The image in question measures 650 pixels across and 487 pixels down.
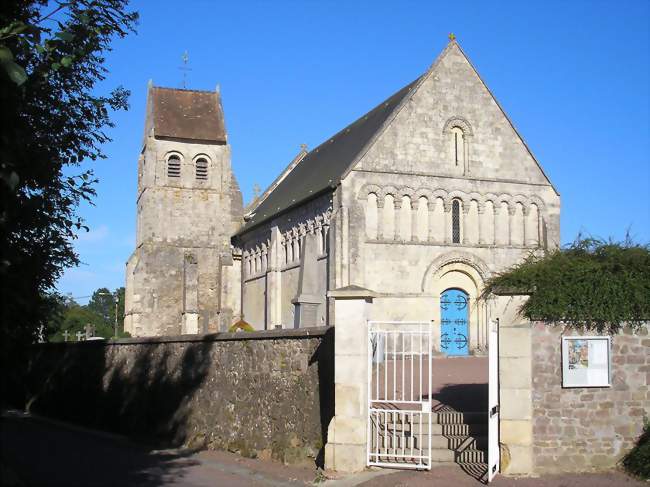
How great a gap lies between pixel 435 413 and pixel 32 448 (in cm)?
762

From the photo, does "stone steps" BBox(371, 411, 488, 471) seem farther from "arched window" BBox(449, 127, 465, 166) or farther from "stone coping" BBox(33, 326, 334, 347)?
"arched window" BBox(449, 127, 465, 166)

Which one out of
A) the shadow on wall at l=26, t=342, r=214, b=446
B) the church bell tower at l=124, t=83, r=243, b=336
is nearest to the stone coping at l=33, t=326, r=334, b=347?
the shadow on wall at l=26, t=342, r=214, b=446

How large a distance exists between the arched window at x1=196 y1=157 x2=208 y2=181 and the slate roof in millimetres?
4248

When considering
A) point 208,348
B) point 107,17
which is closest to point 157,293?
point 208,348

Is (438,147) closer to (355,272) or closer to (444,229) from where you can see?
(444,229)

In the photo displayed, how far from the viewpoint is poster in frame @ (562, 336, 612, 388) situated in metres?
12.3

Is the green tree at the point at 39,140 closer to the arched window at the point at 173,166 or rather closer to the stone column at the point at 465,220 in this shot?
the stone column at the point at 465,220

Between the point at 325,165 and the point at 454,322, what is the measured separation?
10.2 m

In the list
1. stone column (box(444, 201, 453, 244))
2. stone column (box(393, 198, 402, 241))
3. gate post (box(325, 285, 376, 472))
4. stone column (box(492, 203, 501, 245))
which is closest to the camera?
gate post (box(325, 285, 376, 472))

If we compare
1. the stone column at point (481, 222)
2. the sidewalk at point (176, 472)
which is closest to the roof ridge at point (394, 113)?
the stone column at point (481, 222)

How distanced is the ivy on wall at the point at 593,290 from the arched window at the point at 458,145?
2011 centimetres

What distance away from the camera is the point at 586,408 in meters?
12.4

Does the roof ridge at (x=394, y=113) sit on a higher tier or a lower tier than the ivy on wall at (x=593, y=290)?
higher

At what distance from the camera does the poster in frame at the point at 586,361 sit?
12336 mm
